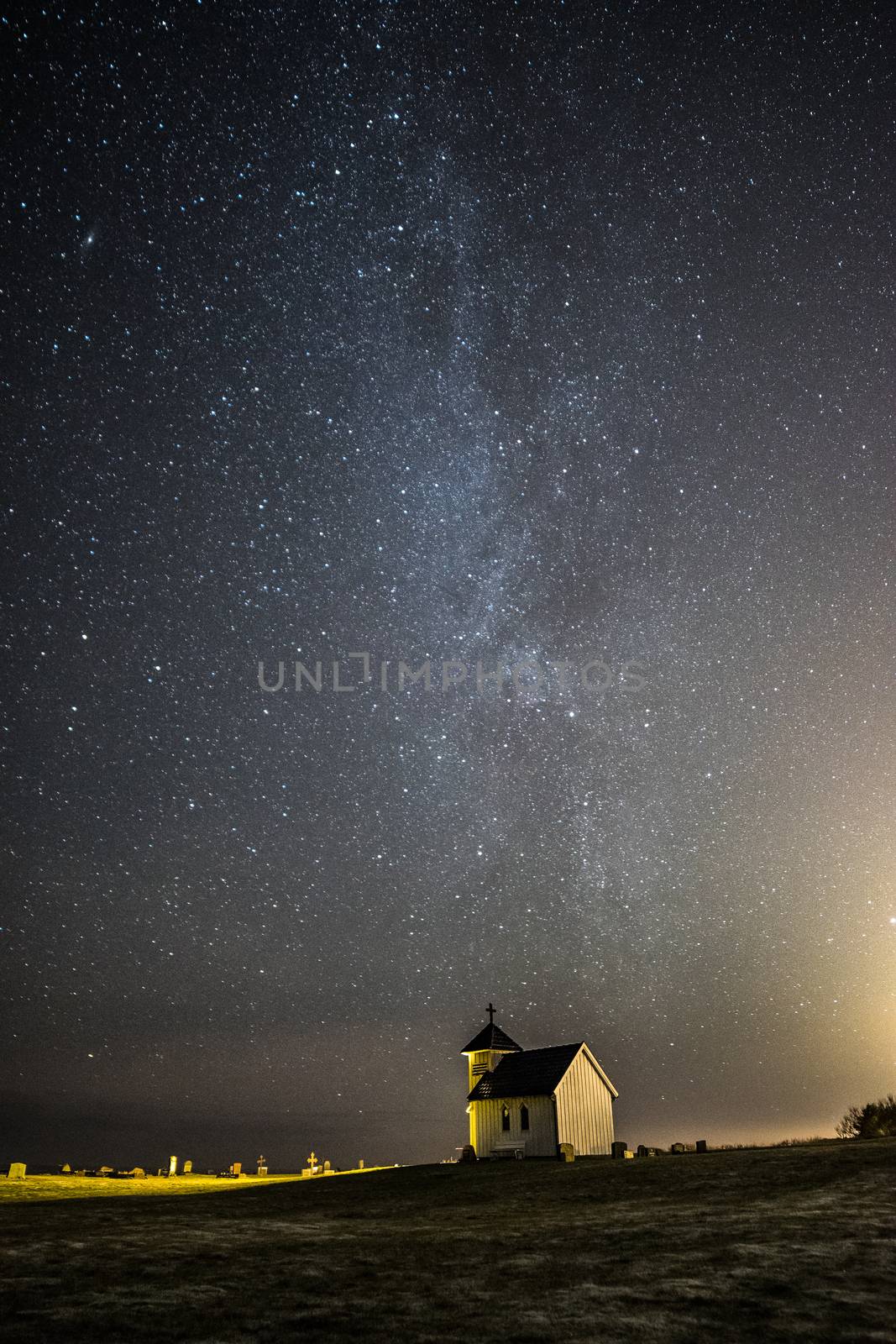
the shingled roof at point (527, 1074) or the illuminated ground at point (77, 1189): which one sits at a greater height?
the shingled roof at point (527, 1074)

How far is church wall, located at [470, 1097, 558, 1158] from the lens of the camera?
39.8 m

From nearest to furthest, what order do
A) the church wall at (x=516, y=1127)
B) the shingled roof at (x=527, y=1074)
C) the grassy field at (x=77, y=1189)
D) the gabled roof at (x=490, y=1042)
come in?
the grassy field at (x=77, y=1189) < the church wall at (x=516, y=1127) < the shingled roof at (x=527, y=1074) < the gabled roof at (x=490, y=1042)

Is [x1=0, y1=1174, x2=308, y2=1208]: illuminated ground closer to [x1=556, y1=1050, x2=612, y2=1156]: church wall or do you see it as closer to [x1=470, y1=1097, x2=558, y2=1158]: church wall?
[x1=470, y1=1097, x2=558, y2=1158]: church wall

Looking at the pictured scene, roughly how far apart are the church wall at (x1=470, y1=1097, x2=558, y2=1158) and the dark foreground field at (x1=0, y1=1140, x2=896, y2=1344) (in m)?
21.7

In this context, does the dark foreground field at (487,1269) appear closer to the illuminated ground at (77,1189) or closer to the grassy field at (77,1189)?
the grassy field at (77,1189)

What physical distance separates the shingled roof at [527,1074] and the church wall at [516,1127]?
34 cm

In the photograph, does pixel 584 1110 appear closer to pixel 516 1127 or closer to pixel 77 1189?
pixel 516 1127

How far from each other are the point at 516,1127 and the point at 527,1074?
93.9 inches

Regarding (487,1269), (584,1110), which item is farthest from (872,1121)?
(487,1269)

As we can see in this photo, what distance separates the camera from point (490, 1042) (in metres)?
47.4

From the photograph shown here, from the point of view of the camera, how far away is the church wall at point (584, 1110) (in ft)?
131

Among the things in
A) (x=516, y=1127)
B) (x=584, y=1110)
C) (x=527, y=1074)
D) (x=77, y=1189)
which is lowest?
(x=516, y=1127)

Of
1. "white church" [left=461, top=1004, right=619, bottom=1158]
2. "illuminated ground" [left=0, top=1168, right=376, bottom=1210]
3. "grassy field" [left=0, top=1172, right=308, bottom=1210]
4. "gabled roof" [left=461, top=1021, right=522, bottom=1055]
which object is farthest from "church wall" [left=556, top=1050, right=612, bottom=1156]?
"grassy field" [left=0, top=1172, right=308, bottom=1210]

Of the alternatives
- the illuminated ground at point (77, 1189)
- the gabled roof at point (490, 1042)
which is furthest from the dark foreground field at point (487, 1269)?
the gabled roof at point (490, 1042)
